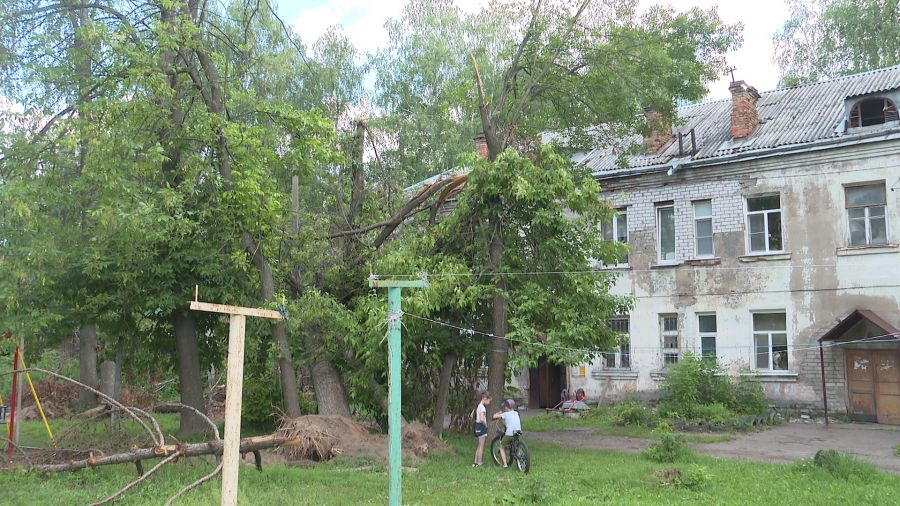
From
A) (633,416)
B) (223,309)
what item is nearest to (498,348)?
(633,416)

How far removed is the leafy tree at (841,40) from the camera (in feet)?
95.6

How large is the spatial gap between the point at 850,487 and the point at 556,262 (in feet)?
23.6

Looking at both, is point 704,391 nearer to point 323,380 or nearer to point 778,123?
point 778,123

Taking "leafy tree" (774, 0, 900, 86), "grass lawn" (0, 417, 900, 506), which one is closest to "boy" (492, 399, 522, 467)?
"grass lawn" (0, 417, 900, 506)

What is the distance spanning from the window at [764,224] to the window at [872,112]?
2917mm

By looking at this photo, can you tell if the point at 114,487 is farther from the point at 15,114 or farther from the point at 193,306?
the point at 15,114

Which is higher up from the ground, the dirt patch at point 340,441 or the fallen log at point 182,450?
the fallen log at point 182,450

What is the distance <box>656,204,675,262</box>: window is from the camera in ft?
76.6

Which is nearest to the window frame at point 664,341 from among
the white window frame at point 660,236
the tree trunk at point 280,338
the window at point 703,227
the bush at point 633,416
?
the white window frame at point 660,236

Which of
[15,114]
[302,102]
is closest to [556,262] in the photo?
[15,114]

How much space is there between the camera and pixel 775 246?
21.3m

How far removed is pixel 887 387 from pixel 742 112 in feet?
29.0

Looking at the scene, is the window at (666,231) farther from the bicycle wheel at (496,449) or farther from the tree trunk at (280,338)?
the tree trunk at (280,338)

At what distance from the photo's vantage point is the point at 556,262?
16344mm
